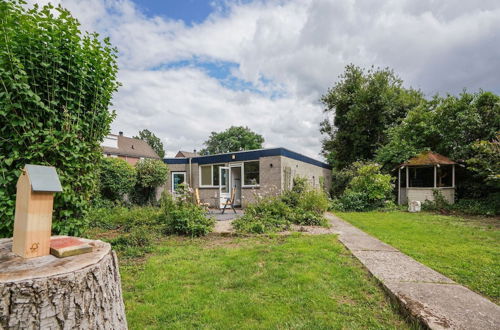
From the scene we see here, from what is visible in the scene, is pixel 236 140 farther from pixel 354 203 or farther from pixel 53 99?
pixel 53 99

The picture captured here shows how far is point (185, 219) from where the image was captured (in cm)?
569

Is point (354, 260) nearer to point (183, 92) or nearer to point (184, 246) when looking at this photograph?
point (184, 246)

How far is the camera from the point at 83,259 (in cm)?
142

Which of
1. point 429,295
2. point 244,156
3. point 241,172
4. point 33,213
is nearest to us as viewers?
point 33,213

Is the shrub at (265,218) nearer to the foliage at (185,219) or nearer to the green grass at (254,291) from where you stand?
the foliage at (185,219)

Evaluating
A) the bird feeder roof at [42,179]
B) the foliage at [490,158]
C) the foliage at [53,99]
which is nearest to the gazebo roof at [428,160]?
the foliage at [490,158]

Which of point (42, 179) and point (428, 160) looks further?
point (428, 160)

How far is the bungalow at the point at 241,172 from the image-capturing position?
36.8 feet

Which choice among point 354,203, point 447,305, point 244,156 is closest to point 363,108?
point 354,203

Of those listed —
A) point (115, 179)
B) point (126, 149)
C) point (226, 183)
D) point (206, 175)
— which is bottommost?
point (226, 183)

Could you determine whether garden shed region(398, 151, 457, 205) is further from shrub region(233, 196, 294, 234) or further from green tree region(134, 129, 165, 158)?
green tree region(134, 129, 165, 158)

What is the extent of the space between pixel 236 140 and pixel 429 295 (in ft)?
147

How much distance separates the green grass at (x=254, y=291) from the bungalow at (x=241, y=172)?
6.04m

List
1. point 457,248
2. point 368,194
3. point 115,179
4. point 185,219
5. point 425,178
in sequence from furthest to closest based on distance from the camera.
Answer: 1. point 425,178
2. point 368,194
3. point 115,179
4. point 185,219
5. point 457,248
